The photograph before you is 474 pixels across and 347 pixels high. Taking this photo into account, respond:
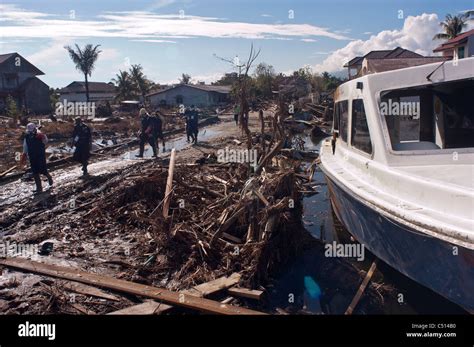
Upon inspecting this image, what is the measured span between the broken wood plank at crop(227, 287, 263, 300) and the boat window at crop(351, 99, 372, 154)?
2258mm

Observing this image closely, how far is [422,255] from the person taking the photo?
12.9 feet

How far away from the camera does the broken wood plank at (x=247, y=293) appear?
491cm

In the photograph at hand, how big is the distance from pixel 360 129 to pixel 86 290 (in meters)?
4.09

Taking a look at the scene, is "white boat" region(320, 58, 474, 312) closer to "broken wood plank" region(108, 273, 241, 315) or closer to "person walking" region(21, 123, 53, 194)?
"broken wood plank" region(108, 273, 241, 315)

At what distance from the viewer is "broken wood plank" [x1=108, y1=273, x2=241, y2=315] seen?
448 cm

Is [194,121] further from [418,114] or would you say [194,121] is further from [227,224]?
[418,114]

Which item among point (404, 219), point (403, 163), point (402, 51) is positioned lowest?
point (404, 219)

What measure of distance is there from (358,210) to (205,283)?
2.10 meters

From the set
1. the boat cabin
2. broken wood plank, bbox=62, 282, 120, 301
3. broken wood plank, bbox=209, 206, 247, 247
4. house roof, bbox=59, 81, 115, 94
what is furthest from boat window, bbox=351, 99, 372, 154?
house roof, bbox=59, 81, 115, 94

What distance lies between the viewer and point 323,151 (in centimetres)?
857

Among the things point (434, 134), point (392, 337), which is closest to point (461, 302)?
point (392, 337)

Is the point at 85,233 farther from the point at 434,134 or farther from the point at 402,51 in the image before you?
the point at 402,51

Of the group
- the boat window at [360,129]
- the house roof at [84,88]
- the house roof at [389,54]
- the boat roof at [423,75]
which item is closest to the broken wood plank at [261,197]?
the boat window at [360,129]

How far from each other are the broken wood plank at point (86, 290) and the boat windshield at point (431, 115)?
3.77m
